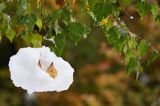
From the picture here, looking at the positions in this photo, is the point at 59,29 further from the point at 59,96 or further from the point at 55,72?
the point at 59,96

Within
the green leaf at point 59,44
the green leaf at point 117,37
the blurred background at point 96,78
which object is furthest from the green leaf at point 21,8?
the blurred background at point 96,78

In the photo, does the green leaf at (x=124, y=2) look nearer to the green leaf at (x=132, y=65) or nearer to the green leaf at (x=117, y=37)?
the green leaf at (x=117, y=37)

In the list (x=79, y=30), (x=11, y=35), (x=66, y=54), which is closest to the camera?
(x=79, y=30)

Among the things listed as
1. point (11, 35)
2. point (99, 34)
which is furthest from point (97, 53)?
point (11, 35)

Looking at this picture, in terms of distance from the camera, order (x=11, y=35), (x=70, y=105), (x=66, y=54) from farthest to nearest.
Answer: (x=70, y=105), (x=66, y=54), (x=11, y=35)

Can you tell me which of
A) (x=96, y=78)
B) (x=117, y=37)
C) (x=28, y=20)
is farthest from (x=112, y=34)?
(x=96, y=78)

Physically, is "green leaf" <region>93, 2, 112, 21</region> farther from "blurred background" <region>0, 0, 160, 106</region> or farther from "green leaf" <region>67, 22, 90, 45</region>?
"blurred background" <region>0, 0, 160, 106</region>
